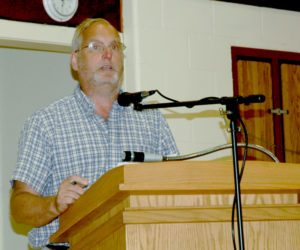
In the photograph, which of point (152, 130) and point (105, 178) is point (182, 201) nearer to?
point (105, 178)

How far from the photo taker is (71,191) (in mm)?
1589

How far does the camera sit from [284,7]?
4.15 metres

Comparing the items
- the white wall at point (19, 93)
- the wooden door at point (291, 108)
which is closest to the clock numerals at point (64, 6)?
the white wall at point (19, 93)

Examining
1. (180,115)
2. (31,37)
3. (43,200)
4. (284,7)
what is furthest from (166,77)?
(43,200)

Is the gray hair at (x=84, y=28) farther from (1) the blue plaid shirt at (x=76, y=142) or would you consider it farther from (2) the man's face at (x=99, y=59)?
(1) the blue plaid shirt at (x=76, y=142)

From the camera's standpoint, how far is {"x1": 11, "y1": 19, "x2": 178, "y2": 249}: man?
6.86 feet

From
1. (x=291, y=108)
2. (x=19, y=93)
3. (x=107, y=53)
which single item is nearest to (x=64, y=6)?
(x=19, y=93)

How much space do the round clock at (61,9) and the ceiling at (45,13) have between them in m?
0.02

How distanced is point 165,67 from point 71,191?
Answer: 216 centimetres

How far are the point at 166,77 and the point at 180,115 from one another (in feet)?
0.84

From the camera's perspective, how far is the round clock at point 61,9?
3391mm

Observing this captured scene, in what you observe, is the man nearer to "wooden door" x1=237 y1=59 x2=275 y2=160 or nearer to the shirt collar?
the shirt collar

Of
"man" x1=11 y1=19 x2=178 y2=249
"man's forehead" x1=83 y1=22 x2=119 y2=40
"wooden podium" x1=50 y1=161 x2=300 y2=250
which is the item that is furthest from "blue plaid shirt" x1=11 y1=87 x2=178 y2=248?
"wooden podium" x1=50 y1=161 x2=300 y2=250

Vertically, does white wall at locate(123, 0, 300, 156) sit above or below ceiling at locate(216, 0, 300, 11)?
below
